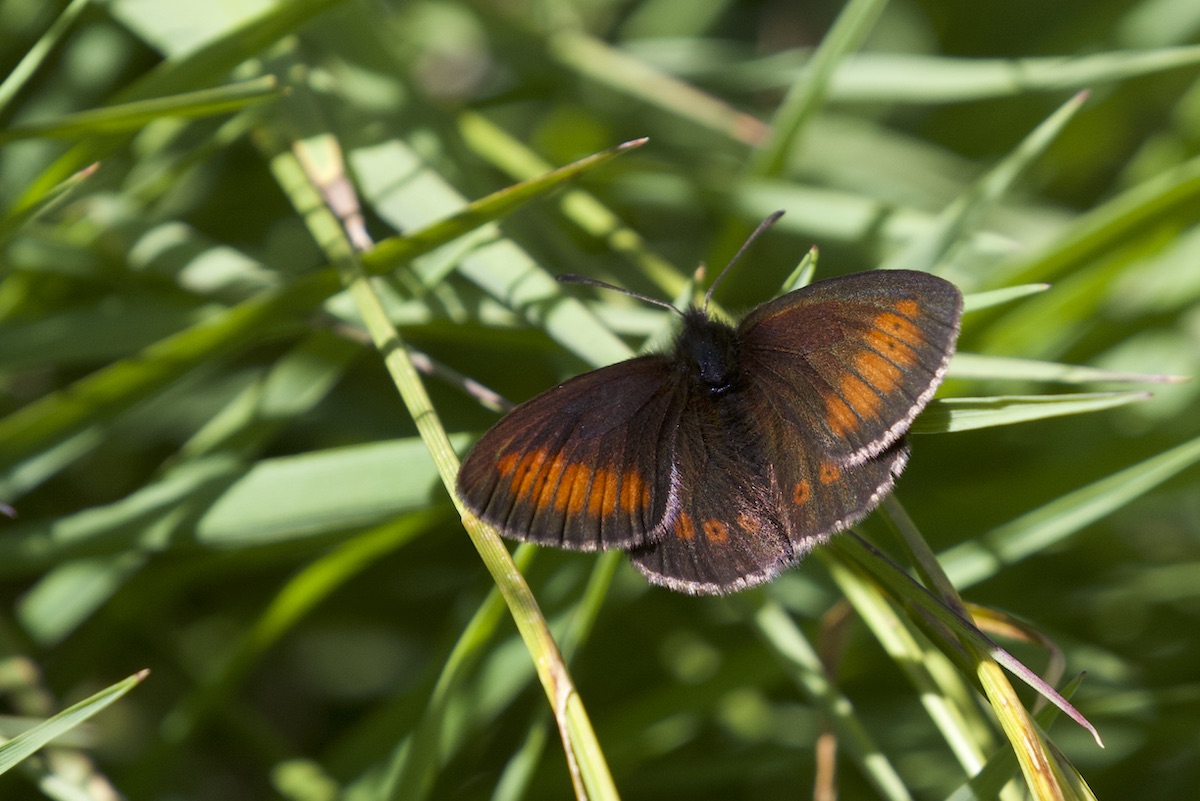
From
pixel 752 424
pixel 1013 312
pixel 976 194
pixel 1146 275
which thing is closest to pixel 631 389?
pixel 752 424

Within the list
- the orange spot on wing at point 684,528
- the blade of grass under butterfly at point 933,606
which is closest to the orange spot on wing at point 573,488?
the orange spot on wing at point 684,528

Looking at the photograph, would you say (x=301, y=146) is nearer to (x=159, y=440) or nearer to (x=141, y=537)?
(x=141, y=537)

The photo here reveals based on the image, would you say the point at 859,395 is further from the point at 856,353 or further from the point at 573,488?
the point at 573,488

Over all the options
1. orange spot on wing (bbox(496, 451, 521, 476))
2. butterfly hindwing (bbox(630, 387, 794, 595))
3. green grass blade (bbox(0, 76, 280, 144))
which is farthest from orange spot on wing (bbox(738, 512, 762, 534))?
green grass blade (bbox(0, 76, 280, 144))

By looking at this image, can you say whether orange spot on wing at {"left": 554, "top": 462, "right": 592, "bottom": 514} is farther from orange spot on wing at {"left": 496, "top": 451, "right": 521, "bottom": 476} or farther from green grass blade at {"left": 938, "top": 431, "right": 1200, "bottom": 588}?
green grass blade at {"left": 938, "top": 431, "right": 1200, "bottom": 588}

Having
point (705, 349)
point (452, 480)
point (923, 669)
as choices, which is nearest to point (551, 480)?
point (452, 480)
